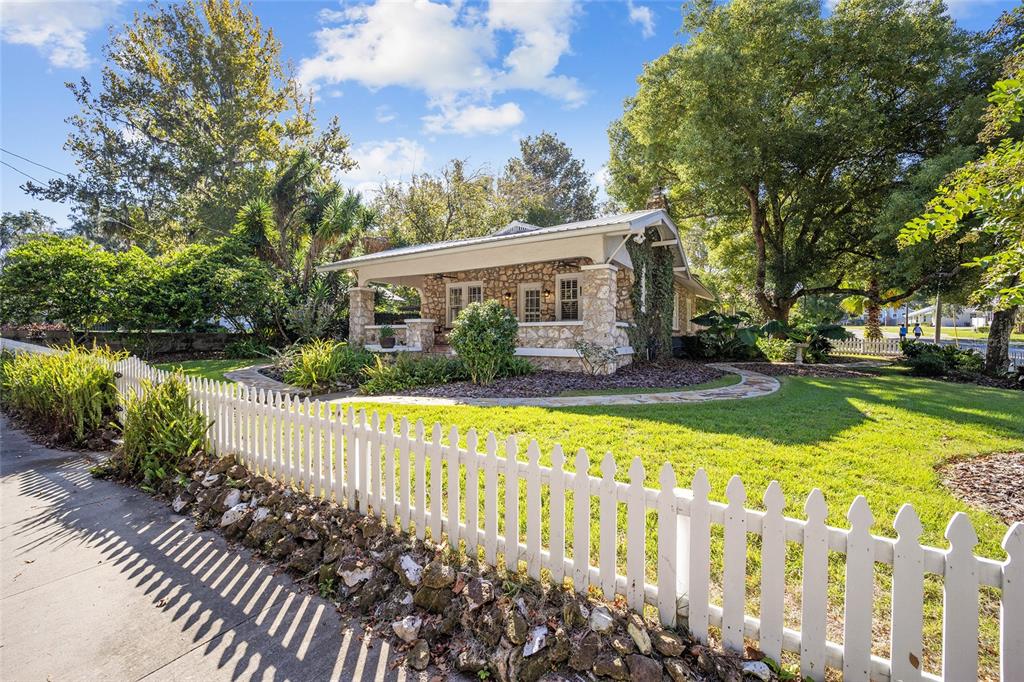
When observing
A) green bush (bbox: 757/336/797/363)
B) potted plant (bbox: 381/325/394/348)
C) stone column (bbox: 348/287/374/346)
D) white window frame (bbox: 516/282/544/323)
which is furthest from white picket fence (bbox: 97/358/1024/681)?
green bush (bbox: 757/336/797/363)

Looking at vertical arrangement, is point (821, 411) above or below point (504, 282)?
below

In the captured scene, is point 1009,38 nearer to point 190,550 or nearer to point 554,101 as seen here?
point 554,101

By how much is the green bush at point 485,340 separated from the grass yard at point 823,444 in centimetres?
237

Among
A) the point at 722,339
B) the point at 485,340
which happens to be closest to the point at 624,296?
the point at 485,340

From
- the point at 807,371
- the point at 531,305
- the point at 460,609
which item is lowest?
the point at 460,609

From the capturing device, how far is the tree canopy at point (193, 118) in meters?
20.6

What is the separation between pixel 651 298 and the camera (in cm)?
1280

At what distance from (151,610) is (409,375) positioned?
6520 millimetres

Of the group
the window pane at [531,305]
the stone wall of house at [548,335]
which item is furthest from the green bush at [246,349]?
the stone wall of house at [548,335]

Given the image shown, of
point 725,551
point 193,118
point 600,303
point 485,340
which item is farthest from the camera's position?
point 193,118

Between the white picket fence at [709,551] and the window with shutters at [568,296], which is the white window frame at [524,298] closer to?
the window with shutters at [568,296]

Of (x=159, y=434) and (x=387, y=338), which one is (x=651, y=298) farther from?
(x=159, y=434)

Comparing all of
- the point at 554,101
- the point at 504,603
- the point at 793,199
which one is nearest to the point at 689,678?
the point at 504,603

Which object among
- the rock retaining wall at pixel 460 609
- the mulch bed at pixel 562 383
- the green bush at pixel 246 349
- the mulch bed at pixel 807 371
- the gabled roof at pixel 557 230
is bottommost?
the rock retaining wall at pixel 460 609
